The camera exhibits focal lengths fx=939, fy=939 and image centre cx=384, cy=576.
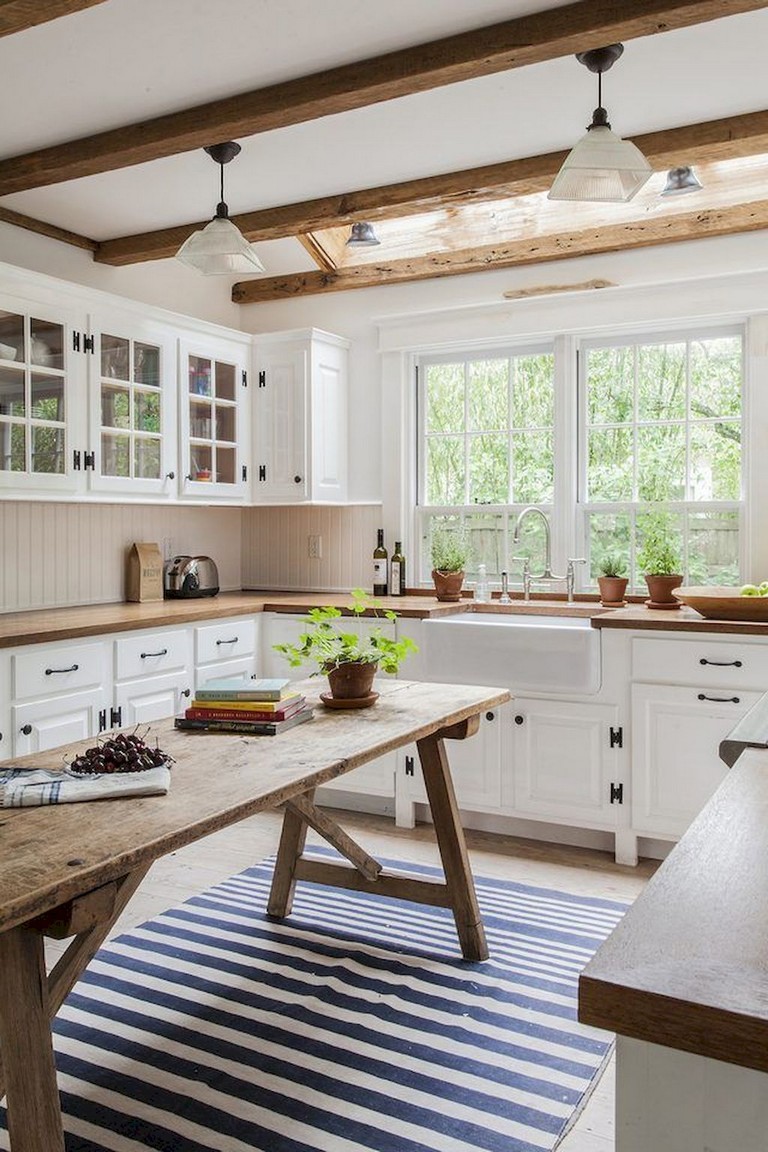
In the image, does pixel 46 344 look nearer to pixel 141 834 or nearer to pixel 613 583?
pixel 613 583

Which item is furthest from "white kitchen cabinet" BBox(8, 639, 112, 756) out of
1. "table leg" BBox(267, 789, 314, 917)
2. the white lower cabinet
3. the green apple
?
the green apple

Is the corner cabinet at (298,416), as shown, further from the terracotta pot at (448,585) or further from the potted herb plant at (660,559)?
the potted herb plant at (660,559)

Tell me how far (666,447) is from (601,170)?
6.34 ft

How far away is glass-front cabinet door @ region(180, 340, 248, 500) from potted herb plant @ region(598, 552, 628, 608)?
183 cm

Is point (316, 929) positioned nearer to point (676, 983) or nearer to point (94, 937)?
point (94, 937)

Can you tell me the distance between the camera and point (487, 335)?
4.47 metres

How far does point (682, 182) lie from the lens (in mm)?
3648

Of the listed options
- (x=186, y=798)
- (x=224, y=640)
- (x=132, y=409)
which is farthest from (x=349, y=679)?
(x=132, y=409)

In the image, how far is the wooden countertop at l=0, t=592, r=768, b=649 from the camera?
332 centimetres

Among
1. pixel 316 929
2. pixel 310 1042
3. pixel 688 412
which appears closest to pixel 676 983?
pixel 310 1042

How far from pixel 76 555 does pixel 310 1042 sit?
2566 millimetres

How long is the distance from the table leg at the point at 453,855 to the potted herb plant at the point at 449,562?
165 centimetres

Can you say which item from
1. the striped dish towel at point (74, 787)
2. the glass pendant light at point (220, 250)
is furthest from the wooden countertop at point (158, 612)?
the striped dish towel at point (74, 787)

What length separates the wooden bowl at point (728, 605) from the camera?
11.0 ft
